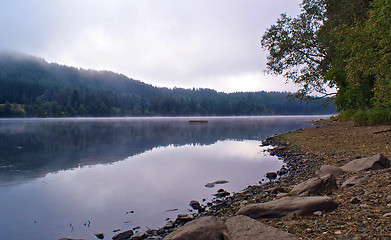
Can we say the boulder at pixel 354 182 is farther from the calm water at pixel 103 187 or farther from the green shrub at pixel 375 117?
the green shrub at pixel 375 117

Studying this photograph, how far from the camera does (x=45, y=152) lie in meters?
23.6

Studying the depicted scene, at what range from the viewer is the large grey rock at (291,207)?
6039mm

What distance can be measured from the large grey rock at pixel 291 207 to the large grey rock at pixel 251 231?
0.80 meters

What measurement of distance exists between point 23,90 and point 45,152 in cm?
20351

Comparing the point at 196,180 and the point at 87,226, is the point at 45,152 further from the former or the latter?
the point at 87,226

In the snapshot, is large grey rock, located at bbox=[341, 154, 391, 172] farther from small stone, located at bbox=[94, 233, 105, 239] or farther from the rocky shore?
small stone, located at bbox=[94, 233, 105, 239]

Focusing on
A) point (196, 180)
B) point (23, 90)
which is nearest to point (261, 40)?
point (196, 180)

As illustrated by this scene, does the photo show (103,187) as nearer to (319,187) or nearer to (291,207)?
(291,207)

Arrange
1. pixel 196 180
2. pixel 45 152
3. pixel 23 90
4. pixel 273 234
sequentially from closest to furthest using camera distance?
pixel 273 234, pixel 196 180, pixel 45 152, pixel 23 90

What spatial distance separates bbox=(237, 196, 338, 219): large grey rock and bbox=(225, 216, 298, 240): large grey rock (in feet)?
2.62

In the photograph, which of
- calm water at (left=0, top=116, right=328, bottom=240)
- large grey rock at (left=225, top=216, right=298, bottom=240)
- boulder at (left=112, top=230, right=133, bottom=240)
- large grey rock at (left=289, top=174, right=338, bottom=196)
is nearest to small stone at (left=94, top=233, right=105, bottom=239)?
calm water at (left=0, top=116, right=328, bottom=240)

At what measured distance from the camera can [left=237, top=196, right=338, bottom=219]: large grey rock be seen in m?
6.04

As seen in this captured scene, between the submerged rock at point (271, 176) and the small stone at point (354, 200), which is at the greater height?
the small stone at point (354, 200)

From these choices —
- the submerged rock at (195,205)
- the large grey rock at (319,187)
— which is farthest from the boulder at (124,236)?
the large grey rock at (319,187)
